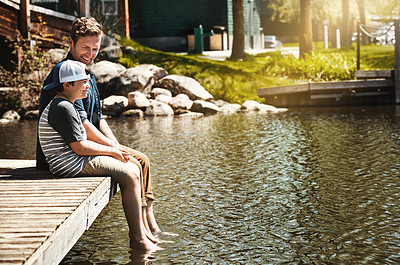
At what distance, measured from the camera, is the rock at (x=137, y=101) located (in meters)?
20.0

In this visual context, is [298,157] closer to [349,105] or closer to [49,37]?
[349,105]

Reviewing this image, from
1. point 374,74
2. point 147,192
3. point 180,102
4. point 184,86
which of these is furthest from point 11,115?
point 147,192

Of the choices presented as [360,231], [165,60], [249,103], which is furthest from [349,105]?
[360,231]

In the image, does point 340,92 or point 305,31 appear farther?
point 305,31

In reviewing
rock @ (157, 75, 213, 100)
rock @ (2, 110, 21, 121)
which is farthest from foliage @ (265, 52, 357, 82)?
rock @ (2, 110, 21, 121)

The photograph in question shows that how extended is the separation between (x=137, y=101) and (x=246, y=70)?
639cm

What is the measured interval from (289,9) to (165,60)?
23.7 metres

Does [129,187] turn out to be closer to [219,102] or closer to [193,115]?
[193,115]

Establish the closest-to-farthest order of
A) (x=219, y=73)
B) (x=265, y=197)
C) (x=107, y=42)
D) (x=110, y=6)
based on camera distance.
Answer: (x=265, y=197) → (x=219, y=73) → (x=107, y=42) → (x=110, y=6)

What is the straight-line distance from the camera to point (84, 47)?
17.9 feet

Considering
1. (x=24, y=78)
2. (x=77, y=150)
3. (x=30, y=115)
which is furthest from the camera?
(x=24, y=78)

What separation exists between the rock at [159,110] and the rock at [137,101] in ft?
0.79

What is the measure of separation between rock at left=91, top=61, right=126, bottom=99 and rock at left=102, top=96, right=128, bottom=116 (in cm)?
131

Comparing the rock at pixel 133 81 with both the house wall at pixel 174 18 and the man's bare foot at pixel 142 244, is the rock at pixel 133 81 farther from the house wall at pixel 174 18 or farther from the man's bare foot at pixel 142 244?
the man's bare foot at pixel 142 244
